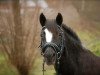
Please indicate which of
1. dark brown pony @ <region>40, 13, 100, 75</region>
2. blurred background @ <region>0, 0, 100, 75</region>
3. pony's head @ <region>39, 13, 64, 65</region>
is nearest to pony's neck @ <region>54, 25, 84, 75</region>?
dark brown pony @ <region>40, 13, 100, 75</region>

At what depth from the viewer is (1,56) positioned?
11750mm

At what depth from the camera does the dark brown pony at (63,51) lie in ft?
23.4

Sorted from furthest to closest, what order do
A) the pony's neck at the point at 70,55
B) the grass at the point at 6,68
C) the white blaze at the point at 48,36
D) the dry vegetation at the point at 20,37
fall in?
the grass at the point at 6,68, the dry vegetation at the point at 20,37, the pony's neck at the point at 70,55, the white blaze at the point at 48,36

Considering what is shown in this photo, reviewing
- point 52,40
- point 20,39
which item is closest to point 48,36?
point 52,40

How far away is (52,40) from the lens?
281 inches

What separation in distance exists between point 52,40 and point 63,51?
0.42m

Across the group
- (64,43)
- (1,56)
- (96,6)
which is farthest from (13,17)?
(96,6)

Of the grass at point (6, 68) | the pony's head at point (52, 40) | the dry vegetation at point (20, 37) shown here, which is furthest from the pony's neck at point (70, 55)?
the grass at point (6, 68)

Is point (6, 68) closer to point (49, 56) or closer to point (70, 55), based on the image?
point (70, 55)

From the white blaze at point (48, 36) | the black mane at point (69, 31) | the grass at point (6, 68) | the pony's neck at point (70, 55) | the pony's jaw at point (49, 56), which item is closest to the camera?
the pony's jaw at point (49, 56)

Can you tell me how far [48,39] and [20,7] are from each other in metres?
4.79

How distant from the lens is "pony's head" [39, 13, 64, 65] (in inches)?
277

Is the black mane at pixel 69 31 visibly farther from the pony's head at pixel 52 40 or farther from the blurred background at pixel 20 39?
the blurred background at pixel 20 39

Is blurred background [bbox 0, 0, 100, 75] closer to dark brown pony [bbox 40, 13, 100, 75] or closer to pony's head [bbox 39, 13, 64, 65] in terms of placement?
dark brown pony [bbox 40, 13, 100, 75]
